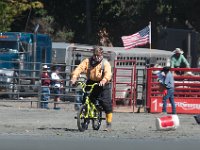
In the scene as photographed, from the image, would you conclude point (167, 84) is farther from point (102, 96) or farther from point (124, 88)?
point (102, 96)

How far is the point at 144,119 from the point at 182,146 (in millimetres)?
Result: 8369

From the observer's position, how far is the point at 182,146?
1352cm

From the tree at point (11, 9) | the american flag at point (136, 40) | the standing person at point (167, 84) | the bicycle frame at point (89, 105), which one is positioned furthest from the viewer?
the tree at point (11, 9)

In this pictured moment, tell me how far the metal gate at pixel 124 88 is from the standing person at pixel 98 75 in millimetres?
8234

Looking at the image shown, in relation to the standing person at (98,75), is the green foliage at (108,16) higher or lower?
higher

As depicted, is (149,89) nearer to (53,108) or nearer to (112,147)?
(53,108)

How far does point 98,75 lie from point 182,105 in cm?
899

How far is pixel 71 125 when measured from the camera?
19.2 metres

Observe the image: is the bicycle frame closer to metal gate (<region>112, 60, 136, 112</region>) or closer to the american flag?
metal gate (<region>112, 60, 136, 112</region>)

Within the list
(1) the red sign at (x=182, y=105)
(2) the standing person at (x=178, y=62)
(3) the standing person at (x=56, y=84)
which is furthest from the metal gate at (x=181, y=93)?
(3) the standing person at (x=56, y=84)

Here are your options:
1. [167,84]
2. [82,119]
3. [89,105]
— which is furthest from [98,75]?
[167,84]

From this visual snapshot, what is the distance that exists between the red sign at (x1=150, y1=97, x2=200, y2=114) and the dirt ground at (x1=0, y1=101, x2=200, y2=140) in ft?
2.92

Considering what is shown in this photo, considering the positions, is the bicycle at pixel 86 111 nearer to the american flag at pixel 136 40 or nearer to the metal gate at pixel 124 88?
the metal gate at pixel 124 88

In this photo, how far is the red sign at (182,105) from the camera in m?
25.1
